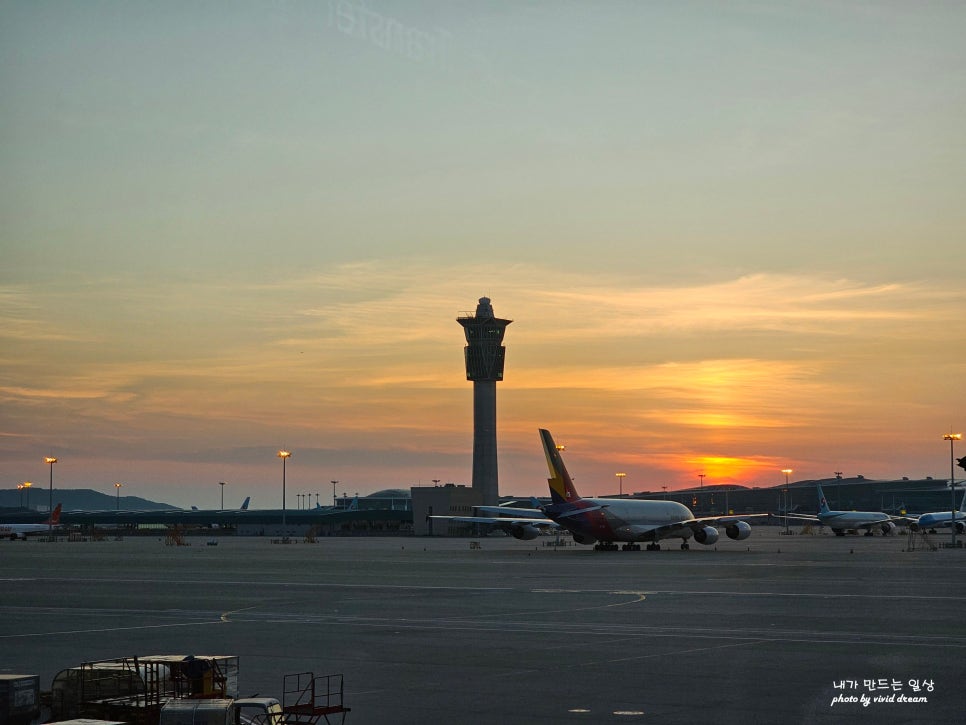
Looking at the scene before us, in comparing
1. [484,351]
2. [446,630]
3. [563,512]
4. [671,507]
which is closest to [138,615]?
[446,630]

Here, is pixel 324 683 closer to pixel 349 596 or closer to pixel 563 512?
pixel 349 596

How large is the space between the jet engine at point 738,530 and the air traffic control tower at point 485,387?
313ft

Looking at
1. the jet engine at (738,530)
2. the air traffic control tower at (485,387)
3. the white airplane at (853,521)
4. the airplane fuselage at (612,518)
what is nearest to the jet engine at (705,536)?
the airplane fuselage at (612,518)

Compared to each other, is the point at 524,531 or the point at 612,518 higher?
the point at 612,518

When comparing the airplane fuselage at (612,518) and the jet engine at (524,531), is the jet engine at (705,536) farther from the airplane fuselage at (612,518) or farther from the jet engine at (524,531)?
the jet engine at (524,531)

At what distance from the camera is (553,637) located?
2903 cm

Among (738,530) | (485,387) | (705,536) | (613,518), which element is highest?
(485,387)

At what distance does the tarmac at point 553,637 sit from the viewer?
19312 mm

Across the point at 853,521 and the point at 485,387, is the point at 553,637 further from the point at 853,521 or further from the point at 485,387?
the point at 485,387

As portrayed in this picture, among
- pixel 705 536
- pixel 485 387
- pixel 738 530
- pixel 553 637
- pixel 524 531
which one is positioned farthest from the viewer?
pixel 485 387

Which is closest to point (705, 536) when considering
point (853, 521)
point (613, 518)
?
point (613, 518)

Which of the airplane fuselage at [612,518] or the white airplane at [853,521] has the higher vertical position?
the airplane fuselage at [612,518]

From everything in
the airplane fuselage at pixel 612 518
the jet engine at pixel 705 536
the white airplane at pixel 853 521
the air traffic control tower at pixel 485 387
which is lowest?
the white airplane at pixel 853 521

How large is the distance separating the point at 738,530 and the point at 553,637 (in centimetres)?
6725
